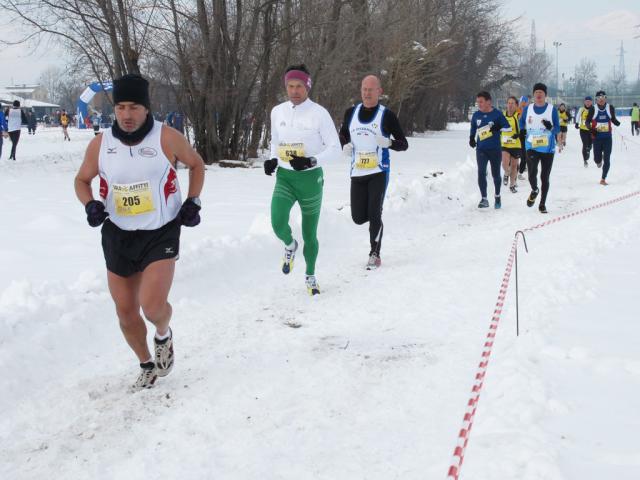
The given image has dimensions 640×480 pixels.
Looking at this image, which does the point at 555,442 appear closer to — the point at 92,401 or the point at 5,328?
the point at 92,401

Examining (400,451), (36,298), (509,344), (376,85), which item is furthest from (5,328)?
(376,85)

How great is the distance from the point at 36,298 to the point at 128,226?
1693 millimetres

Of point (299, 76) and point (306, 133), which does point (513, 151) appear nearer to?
point (306, 133)

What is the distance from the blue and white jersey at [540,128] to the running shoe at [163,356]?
7.73 m

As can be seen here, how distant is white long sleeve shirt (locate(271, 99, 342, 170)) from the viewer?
5.75 m

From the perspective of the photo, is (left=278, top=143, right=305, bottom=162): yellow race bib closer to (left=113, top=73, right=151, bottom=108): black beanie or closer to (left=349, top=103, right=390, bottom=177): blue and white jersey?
(left=349, top=103, right=390, bottom=177): blue and white jersey

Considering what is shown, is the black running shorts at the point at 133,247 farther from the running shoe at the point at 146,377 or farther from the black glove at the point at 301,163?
the black glove at the point at 301,163

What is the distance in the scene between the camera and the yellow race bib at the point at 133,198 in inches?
144

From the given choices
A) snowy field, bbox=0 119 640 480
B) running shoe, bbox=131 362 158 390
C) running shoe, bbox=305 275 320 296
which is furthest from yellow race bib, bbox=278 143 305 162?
running shoe, bbox=131 362 158 390

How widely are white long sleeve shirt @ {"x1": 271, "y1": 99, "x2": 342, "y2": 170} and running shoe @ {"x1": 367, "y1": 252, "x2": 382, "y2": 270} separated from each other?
1635 mm

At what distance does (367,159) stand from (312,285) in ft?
5.39

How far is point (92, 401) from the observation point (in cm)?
380

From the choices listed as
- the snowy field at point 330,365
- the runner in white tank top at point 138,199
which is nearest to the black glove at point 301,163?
the snowy field at point 330,365

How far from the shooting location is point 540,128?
1012 cm
